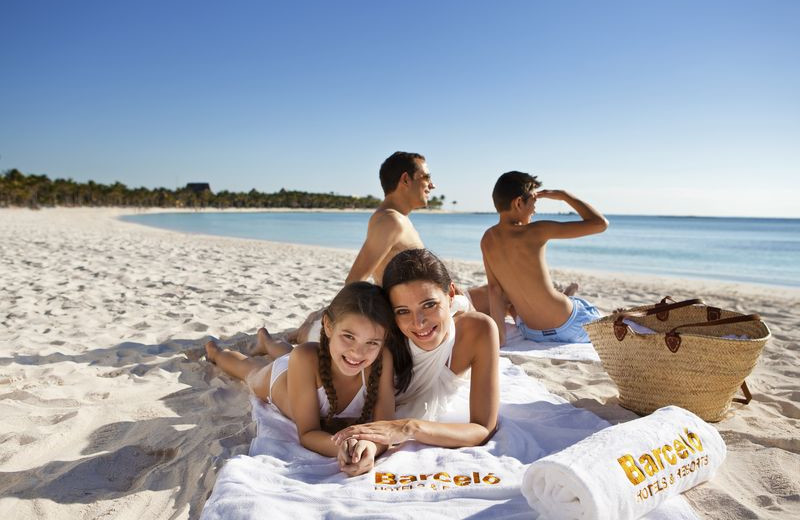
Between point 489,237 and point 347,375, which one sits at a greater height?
point 489,237

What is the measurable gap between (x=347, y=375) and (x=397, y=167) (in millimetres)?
2214

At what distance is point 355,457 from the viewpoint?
2.10 metres

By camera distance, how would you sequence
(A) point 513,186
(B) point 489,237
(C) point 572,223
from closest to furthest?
1. (C) point 572,223
2. (A) point 513,186
3. (B) point 489,237

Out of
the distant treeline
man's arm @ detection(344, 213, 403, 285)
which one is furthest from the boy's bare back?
the distant treeline

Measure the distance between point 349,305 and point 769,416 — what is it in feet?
8.32

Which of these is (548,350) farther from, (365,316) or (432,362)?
(365,316)

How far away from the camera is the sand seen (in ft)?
6.95

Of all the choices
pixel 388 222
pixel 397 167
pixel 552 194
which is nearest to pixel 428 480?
pixel 388 222

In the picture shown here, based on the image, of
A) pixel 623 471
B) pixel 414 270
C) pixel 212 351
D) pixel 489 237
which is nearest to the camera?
pixel 623 471

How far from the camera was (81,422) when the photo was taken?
8.98ft

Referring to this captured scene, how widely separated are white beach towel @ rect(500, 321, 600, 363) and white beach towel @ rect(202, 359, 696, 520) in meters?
1.55

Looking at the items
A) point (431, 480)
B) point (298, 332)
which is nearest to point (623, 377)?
point (431, 480)

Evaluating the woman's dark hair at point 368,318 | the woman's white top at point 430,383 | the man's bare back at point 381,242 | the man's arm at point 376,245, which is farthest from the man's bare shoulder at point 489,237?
the woman's dark hair at point 368,318

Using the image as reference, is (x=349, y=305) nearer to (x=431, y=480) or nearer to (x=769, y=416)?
(x=431, y=480)
